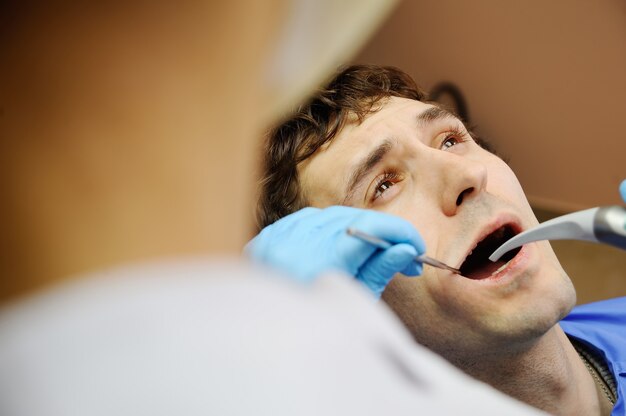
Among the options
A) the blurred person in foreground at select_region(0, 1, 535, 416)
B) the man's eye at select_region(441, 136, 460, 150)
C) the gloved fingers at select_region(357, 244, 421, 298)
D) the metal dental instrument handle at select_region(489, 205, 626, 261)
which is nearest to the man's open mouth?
the metal dental instrument handle at select_region(489, 205, 626, 261)

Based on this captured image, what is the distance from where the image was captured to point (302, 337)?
0.35 m

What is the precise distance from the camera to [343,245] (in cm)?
81

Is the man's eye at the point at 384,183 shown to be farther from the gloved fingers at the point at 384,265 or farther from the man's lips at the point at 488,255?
the gloved fingers at the point at 384,265

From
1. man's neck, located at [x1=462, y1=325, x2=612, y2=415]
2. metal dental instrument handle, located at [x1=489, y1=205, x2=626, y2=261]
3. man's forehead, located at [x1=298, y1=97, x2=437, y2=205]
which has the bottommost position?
man's neck, located at [x1=462, y1=325, x2=612, y2=415]

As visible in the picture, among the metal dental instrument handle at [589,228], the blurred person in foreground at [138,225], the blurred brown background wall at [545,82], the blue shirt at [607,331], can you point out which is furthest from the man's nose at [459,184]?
the blurred brown background wall at [545,82]

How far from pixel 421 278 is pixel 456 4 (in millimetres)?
1144

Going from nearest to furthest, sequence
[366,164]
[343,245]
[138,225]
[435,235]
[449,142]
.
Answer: [138,225] < [343,245] < [435,235] < [366,164] < [449,142]

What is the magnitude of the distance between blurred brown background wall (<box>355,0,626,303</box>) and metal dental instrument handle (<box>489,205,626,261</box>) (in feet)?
3.34

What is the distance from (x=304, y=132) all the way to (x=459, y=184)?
393 millimetres

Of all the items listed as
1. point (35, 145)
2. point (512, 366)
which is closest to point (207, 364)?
point (35, 145)

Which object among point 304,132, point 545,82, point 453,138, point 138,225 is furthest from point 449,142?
point 138,225

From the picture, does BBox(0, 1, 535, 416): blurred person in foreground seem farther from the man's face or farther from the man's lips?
the man's lips

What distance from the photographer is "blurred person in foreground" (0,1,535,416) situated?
0.30m

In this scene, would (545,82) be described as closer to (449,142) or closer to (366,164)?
(449,142)
